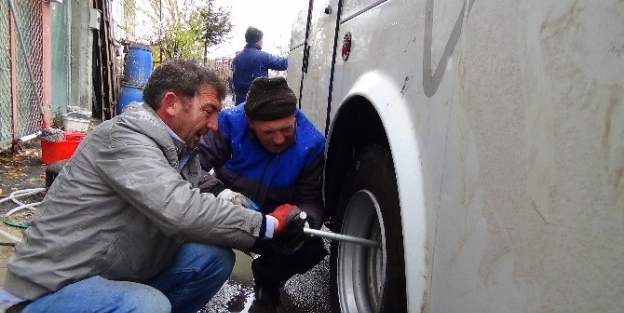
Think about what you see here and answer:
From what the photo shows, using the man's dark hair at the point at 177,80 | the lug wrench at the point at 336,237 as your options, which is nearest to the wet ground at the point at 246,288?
the lug wrench at the point at 336,237

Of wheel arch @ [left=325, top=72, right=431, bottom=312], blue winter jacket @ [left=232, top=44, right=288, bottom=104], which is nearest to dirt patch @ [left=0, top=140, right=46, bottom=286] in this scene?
wheel arch @ [left=325, top=72, right=431, bottom=312]

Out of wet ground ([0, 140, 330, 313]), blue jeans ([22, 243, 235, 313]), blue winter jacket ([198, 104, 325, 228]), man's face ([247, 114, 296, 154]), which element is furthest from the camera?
wet ground ([0, 140, 330, 313])

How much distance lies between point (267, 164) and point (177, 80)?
0.74 metres

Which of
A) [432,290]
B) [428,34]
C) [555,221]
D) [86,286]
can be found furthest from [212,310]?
[555,221]

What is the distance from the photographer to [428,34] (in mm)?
1353

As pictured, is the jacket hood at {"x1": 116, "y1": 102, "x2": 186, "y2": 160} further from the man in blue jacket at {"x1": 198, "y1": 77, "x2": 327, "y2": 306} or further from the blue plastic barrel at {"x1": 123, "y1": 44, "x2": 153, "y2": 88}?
the blue plastic barrel at {"x1": 123, "y1": 44, "x2": 153, "y2": 88}

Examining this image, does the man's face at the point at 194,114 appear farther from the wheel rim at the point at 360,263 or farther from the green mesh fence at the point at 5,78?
the green mesh fence at the point at 5,78

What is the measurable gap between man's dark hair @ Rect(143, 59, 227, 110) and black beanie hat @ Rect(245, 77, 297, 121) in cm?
39

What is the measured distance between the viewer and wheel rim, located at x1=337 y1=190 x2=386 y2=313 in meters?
2.09

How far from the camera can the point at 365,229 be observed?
2.12 m

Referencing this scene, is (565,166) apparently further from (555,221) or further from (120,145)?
(120,145)

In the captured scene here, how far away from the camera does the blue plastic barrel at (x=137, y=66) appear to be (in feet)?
31.4

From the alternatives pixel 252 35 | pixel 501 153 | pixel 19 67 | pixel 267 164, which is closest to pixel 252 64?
pixel 252 35

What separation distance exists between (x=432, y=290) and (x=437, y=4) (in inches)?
28.7
